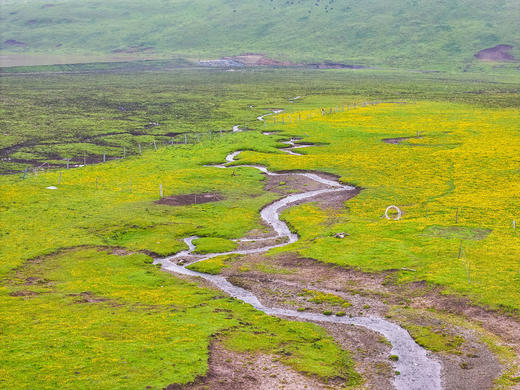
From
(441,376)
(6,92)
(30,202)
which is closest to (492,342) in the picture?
(441,376)

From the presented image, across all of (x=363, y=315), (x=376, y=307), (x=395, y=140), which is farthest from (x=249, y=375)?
(x=395, y=140)

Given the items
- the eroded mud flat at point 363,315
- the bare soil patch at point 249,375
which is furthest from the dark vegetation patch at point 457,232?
the bare soil patch at point 249,375

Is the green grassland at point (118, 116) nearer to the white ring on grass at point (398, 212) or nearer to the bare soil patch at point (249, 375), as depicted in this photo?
the white ring on grass at point (398, 212)

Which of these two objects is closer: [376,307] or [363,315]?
[363,315]

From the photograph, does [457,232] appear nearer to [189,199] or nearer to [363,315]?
[363,315]

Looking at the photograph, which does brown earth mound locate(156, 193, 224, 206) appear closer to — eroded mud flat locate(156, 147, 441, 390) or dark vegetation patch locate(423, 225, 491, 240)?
eroded mud flat locate(156, 147, 441, 390)
